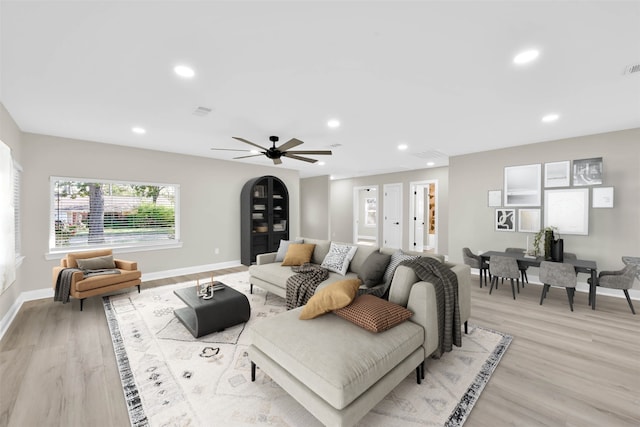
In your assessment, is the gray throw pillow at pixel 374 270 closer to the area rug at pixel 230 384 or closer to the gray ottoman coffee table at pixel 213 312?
the area rug at pixel 230 384

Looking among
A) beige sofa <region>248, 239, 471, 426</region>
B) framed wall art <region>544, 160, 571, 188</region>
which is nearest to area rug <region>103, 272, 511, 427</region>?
beige sofa <region>248, 239, 471, 426</region>

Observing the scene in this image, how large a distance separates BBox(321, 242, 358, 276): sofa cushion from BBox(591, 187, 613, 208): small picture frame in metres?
3.90

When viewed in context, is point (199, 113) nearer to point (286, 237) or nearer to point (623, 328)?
point (286, 237)

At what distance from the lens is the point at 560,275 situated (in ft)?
11.7

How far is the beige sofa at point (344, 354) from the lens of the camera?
1.49m

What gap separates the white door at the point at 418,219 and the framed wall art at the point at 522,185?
2991mm

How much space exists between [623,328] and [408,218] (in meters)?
5.08

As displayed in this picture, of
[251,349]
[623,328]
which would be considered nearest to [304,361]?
[251,349]

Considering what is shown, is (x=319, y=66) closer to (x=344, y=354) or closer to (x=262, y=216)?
(x=344, y=354)

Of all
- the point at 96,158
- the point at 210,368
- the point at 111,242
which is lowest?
the point at 210,368

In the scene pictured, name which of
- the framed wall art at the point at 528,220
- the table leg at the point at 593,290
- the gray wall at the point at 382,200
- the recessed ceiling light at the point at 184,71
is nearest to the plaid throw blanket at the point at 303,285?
the recessed ceiling light at the point at 184,71

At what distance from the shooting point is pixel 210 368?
2.27 metres

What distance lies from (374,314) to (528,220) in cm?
446

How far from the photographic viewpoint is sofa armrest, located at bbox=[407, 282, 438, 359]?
2.12 meters
